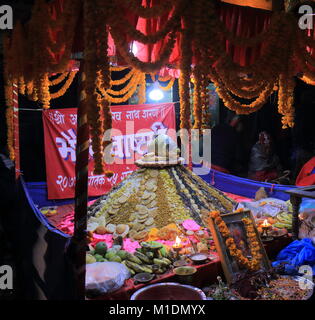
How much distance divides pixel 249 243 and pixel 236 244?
0.16m

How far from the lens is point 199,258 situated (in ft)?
10.1

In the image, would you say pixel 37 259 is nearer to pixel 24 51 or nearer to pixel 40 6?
pixel 24 51

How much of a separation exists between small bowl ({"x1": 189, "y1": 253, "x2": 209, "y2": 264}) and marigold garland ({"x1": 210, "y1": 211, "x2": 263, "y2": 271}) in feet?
0.85

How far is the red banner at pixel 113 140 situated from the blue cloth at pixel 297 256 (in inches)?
130

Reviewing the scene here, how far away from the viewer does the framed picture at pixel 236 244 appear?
2955 millimetres

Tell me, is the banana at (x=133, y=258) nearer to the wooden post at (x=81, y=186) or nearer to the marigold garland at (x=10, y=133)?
the wooden post at (x=81, y=186)

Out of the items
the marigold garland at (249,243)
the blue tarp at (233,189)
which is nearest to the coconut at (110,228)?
the marigold garland at (249,243)

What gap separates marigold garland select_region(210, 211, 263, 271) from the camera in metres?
2.98

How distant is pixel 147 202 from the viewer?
13.9 feet

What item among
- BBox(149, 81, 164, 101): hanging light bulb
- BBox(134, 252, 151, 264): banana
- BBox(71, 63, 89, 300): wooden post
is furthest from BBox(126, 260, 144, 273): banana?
BBox(149, 81, 164, 101): hanging light bulb
